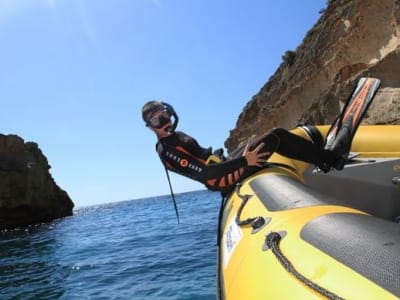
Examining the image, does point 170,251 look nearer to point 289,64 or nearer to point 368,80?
point 368,80

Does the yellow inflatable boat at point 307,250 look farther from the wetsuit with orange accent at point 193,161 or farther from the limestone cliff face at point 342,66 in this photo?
the limestone cliff face at point 342,66

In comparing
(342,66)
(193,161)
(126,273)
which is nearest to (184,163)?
(193,161)

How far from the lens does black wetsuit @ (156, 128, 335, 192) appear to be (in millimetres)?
4078

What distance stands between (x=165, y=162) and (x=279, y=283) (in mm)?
2931

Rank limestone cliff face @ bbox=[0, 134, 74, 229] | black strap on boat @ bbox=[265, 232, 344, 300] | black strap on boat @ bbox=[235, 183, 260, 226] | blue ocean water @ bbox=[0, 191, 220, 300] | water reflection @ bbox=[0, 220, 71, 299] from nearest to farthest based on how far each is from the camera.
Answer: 1. black strap on boat @ bbox=[265, 232, 344, 300]
2. black strap on boat @ bbox=[235, 183, 260, 226]
3. blue ocean water @ bbox=[0, 191, 220, 300]
4. water reflection @ bbox=[0, 220, 71, 299]
5. limestone cliff face @ bbox=[0, 134, 74, 229]

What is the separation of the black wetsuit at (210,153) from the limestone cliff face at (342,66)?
26.3 ft

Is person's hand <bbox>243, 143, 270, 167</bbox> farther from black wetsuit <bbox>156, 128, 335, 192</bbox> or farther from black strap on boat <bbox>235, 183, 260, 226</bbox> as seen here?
black strap on boat <bbox>235, 183, 260, 226</bbox>

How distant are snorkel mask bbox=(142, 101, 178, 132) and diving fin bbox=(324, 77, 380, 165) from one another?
1703 millimetres

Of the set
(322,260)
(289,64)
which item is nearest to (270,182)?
(322,260)

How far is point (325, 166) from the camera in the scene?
425cm

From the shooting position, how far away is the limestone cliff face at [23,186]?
121ft

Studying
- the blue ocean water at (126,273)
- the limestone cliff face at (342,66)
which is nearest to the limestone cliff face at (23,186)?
the limestone cliff face at (342,66)

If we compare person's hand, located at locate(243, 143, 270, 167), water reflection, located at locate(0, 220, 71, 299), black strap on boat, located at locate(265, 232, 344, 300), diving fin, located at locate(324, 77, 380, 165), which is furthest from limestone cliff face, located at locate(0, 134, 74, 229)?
black strap on boat, located at locate(265, 232, 344, 300)

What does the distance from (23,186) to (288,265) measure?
1600 inches
